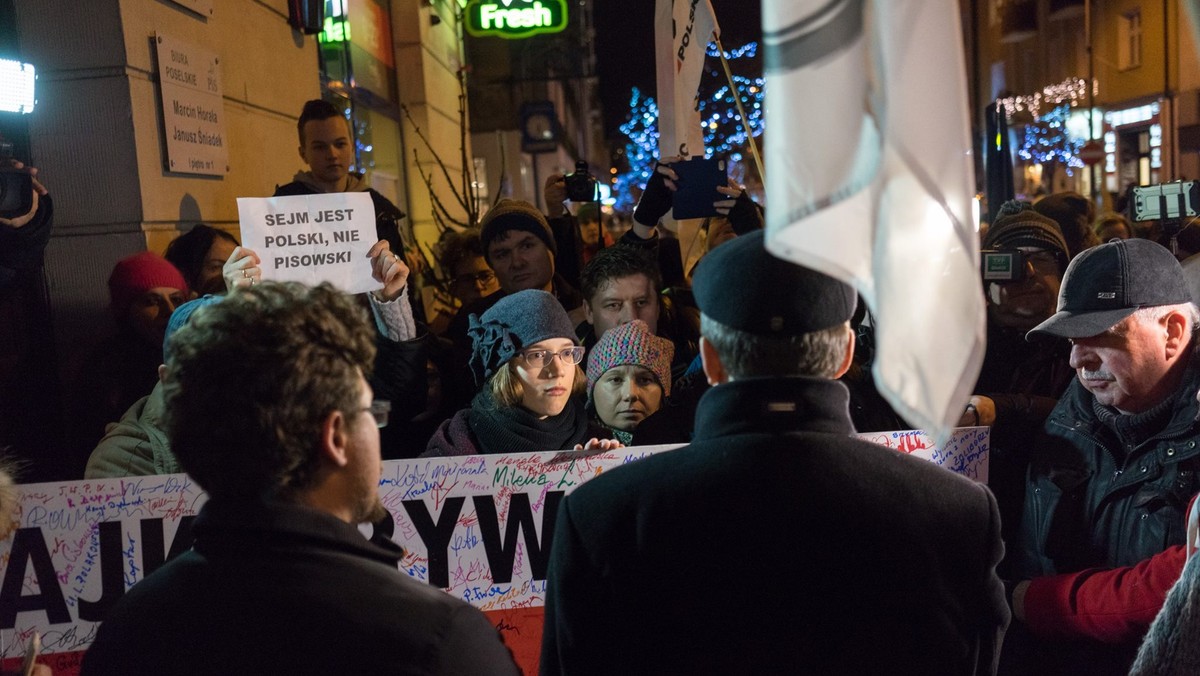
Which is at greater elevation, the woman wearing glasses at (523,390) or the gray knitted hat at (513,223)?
the gray knitted hat at (513,223)

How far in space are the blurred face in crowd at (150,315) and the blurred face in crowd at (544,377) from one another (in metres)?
1.64

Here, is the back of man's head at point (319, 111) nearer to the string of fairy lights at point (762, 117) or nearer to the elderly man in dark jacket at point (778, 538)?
the elderly man in dark jacket at point (778, 538)

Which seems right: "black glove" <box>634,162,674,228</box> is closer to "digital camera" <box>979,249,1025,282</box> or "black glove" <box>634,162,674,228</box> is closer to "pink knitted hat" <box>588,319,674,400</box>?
"pink knitted hat" <box>588,319,674,400</box>

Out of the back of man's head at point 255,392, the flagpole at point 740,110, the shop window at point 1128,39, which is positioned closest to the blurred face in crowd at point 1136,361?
the flagpole at point 740,110

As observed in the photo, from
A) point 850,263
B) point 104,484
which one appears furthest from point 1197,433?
point 104,484

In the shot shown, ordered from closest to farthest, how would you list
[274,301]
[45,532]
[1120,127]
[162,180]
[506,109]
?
[274,301] < [45,532] < [162,180] < [506,109] < [1120,127]

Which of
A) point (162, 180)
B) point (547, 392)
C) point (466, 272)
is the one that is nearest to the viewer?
point (547, 392)

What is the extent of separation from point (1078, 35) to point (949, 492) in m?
38.4

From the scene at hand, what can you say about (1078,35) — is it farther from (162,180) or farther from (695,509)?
(695,509)

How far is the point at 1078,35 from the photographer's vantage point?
1398 inches

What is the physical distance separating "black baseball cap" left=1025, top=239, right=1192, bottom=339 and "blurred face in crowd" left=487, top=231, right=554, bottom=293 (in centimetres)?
262

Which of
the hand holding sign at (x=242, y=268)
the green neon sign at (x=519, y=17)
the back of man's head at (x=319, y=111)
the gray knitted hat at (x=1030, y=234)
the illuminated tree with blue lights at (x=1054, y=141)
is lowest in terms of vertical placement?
the gray knitted hat at (x=1030, y=234)

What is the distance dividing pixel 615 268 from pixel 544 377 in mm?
1014

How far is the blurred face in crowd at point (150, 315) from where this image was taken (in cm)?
438
